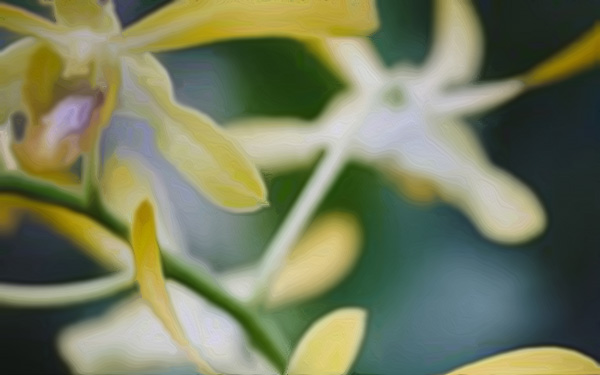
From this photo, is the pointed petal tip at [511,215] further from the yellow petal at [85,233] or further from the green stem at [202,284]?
the yellow petal at [85,233]

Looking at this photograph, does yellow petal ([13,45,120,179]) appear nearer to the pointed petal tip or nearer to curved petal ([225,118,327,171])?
curved petal ([225,118,327,171])

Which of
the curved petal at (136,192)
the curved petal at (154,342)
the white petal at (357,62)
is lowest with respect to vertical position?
the curved petal at (154,342)

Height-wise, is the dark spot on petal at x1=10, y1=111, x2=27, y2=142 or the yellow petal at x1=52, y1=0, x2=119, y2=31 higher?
the yellow petal at x1=52, y1=0, x2=119, y2=31

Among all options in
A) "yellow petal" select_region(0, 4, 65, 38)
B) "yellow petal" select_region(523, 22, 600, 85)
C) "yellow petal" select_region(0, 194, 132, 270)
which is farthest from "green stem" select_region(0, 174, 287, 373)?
"yellow petal" select_region(523, 22, 600, 85)

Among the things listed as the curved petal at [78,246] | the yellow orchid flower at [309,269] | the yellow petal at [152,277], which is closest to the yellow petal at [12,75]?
the curved petal at [78,246]

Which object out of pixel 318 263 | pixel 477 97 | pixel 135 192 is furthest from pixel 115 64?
pixel 477 97
